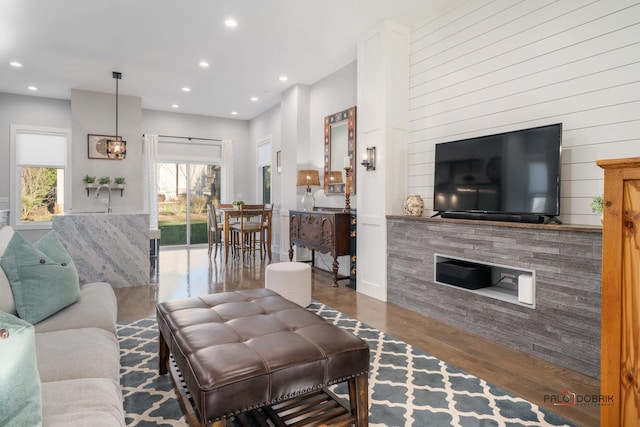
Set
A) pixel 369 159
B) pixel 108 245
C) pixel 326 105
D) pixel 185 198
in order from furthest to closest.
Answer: pixel 185 198
pixel 326 105
pixel 108 245
pixel 369 159

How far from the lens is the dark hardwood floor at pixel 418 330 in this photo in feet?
7.13

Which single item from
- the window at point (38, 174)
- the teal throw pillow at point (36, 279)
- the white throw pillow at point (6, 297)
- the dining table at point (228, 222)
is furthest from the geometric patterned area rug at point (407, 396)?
the window at point (38, 174)

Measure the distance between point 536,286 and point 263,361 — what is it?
2.09m

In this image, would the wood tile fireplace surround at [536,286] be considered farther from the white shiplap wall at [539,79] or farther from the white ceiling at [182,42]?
the white ceiling at [182,42]

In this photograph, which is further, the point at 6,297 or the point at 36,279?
the point at 36,279

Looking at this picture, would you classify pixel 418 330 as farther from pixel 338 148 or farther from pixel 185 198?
pixel 185 198

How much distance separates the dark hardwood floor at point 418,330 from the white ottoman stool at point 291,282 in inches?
14.1

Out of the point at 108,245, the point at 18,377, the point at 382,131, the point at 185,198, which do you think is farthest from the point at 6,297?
the point at 185,198

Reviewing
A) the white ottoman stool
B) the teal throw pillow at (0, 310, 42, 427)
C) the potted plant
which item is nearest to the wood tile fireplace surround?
the white ottoman stool

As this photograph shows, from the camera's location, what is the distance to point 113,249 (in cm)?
461

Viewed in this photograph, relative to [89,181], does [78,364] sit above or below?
below

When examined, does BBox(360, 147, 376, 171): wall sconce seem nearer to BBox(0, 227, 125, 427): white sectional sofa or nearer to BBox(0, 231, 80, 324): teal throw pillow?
BBox(0, 227, 125, 427): white sectional sofa

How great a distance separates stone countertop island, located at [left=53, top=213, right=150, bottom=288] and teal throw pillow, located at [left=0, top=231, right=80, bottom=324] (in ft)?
8.49

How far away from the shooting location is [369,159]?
4.27 meters
